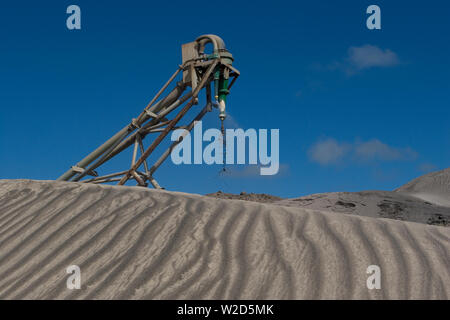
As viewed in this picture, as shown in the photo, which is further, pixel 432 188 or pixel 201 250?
pixel 432 188

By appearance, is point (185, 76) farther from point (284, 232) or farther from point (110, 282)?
point (110, 282)

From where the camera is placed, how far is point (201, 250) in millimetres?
3238

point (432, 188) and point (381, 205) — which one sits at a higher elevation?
point (432, 188)

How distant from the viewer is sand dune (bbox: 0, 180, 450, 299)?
288 centimetres

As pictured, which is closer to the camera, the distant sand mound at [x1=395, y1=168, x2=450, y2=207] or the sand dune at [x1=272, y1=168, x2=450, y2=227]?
the sand dune at [x1=272, y1=168, x2=450, y2=227]

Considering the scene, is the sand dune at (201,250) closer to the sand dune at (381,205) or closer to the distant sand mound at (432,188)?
the sand dune at (381,205)

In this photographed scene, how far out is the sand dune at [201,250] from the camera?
2.88 m

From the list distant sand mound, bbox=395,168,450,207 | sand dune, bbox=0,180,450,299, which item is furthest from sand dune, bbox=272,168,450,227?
sand dune, bbox=0,180,450,299

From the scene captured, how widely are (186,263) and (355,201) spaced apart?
9007mm

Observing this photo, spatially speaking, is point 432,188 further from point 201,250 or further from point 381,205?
point 201,250

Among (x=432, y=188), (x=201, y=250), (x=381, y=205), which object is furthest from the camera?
(x=432, y=188)

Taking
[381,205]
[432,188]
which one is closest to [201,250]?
[381,205]

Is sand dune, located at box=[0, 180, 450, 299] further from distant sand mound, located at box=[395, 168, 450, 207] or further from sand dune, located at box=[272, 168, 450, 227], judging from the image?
distant sand mound, located at box=[395, 168, 450, 207]
